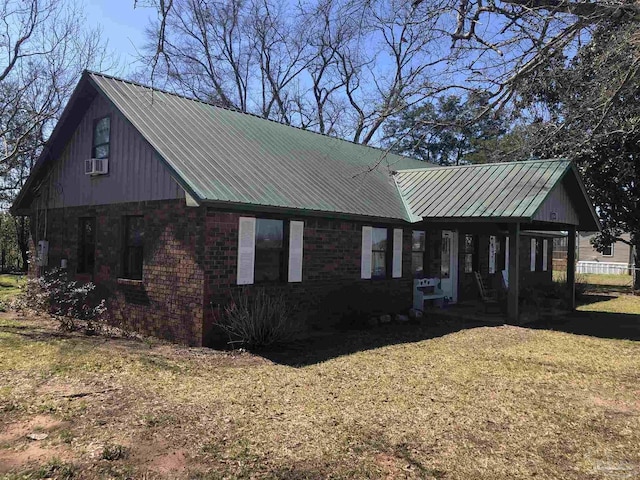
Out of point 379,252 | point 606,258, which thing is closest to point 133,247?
point 379,252

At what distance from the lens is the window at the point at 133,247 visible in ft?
35.7

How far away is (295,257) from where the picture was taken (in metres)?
10.8

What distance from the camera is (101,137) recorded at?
39.1ft

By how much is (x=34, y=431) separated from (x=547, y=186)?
11493 mm

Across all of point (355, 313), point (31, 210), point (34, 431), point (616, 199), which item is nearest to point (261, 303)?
point (355, 313)

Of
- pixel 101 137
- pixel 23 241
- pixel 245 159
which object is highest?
pixel 101 137

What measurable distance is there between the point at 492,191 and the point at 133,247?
8.83 meters

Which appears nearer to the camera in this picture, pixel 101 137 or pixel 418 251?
pixel 101 137

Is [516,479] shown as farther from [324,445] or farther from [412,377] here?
[412,377]

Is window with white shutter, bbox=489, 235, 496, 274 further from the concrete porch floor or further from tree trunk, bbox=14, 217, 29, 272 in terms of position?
tree trunk, bbox=14, 217, 29, 272

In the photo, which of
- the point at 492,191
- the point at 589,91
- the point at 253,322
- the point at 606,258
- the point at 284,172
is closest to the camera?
the point at 253,322

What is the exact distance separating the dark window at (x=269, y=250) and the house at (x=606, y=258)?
2881 centimetres

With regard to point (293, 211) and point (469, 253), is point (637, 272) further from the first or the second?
point (293, 211)

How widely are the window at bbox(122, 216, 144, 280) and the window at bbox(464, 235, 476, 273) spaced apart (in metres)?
10.7
